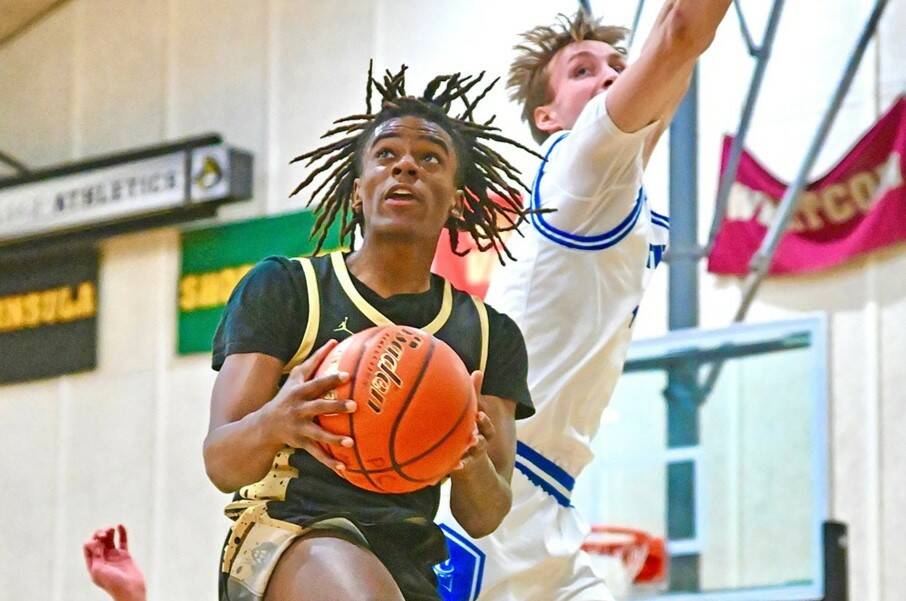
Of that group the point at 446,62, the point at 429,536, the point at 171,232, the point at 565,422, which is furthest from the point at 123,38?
the point at 429,536

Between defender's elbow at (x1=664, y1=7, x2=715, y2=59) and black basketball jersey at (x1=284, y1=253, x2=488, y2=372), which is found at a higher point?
defender's elbow at (x1=664, y1=7, x2=715, y2=59)

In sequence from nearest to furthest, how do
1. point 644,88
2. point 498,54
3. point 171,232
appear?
point 644,88
point 498,54
point 171,232

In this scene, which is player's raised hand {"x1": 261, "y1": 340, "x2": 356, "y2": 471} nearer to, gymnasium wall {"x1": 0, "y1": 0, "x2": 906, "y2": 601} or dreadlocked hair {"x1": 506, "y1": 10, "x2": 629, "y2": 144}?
dreadlocked hair {"x1": 506, "y1": 10, "x2": 629, "y2": 144}

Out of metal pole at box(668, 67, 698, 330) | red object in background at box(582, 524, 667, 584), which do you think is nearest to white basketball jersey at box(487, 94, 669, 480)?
red object in background at box(582, 524, 667, 584)

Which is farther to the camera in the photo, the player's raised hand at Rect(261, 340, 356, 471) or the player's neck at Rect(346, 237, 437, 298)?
the player's neck at Rect(346, 237, 437, 298)

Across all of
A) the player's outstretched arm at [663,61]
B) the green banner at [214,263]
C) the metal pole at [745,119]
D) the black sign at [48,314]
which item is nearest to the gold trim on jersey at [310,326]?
the player's outstretched arm at [663,61]

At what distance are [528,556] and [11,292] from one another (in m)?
10.9

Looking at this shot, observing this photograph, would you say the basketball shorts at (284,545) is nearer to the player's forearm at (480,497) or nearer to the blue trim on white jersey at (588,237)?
the player's forearm at (480,497)

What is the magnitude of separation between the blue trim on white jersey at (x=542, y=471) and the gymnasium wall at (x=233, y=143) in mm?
4925

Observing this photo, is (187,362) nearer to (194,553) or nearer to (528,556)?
(194,553)

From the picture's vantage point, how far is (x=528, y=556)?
423 centimetres

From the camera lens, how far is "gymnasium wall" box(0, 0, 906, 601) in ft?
29.6

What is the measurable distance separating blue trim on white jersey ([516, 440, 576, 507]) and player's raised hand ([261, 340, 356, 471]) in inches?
51.4

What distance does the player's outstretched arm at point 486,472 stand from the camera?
10.7 feet
